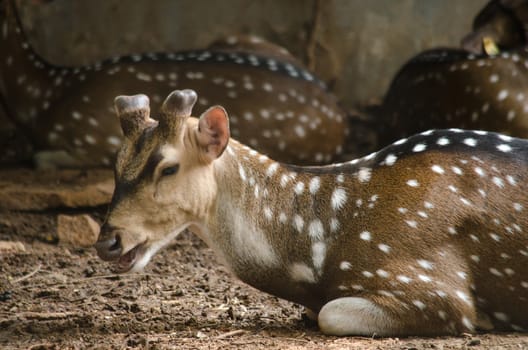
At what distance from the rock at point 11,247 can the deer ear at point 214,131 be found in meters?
2.56

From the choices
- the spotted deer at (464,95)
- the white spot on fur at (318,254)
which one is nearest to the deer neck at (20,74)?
the spotted deer at (464,95)

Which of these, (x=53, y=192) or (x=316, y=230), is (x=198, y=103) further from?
(x=316, y=230)

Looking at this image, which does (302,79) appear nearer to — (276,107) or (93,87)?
(276,107)

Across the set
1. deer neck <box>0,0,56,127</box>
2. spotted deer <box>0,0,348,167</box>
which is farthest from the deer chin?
deer neck <box>0,0,56,127</box>

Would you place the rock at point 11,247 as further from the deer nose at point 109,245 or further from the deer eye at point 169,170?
the deer eye at point 169,170

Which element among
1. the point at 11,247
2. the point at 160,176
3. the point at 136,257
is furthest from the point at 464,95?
the point at 11,247

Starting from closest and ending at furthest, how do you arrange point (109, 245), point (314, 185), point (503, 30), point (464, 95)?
1. point (109, 245)
2. point (314, 185)
3. point (464, 95)
4. point (503, 30)

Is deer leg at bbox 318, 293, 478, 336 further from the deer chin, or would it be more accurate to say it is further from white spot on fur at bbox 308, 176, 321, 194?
the deer chin

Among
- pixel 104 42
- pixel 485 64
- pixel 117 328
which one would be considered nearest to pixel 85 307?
pixel 117 328

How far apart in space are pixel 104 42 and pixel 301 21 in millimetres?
2008

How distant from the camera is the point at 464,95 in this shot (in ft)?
23.0

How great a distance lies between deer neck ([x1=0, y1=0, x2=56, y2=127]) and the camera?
813cm

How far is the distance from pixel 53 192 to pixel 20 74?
1.58 m

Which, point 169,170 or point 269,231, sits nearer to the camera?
point 169,170
